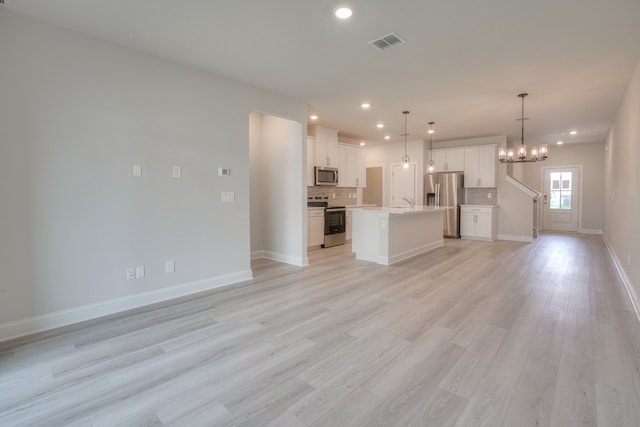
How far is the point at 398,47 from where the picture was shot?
318 centimetres

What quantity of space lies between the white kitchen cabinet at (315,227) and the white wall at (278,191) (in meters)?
0.98

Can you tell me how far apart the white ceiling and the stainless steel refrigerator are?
3.22m

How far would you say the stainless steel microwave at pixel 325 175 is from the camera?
6.80m

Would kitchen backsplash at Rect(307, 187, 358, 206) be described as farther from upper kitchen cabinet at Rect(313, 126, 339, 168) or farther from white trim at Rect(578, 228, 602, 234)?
white trim at Rect(578, 228, 602, 234)

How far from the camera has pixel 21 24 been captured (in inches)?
104

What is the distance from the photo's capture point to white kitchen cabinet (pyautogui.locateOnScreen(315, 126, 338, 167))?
6.81m

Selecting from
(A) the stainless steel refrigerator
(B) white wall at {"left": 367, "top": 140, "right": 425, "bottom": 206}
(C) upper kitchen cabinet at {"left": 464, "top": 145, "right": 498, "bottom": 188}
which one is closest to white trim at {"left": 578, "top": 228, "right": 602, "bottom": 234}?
(C) upper kitchen cabinet at {"left": 464, "top": 145, "right": 498, "bottom": 188}

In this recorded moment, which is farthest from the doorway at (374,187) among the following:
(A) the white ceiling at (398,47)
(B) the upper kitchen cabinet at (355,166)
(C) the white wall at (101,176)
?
(C) the white wall at (101,176)

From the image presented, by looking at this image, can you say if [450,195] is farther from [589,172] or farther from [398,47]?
[398,47]

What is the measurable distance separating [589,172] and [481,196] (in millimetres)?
3831

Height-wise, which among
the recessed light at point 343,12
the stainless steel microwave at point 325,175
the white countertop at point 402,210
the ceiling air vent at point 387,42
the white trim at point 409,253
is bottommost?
the white trim at point 409,253

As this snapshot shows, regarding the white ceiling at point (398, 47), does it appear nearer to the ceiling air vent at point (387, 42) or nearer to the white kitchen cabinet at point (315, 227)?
the ceiling air vent at point (387, 42)

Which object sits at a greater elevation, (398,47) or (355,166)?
(398,47)

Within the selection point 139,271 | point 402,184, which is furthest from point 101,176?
point 402,184
